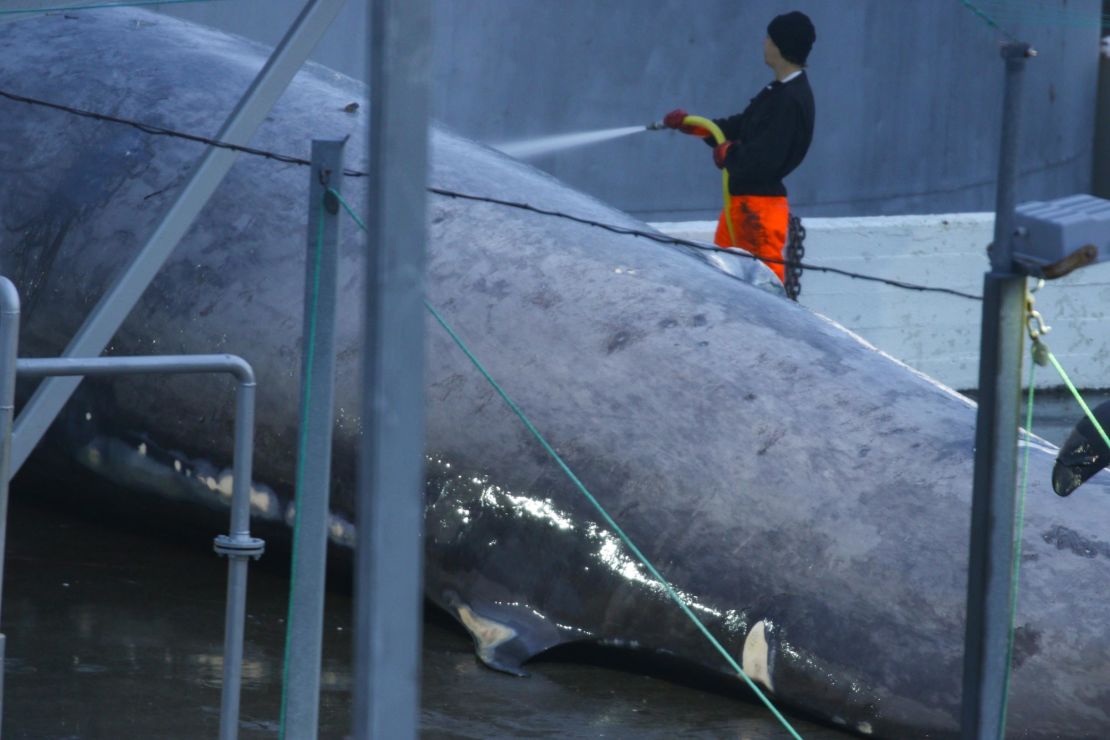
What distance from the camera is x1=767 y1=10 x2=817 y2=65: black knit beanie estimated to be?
825 centimetres

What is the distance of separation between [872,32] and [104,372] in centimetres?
1220

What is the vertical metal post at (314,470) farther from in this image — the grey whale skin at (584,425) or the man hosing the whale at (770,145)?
the man hosing the whale at (770,145)

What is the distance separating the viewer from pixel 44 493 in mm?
6504

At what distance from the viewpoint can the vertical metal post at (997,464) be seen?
3.24 m

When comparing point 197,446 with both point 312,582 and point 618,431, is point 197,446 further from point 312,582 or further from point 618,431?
point 312,582

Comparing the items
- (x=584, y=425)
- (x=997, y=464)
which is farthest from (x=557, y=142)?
(x=997, y=464)

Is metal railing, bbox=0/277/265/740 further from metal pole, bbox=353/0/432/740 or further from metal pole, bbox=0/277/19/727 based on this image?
metal pole, bbox=353/0/432/740

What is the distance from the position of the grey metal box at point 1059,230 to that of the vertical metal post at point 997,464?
0.03 meters

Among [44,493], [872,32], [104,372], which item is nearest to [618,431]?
[104,372]

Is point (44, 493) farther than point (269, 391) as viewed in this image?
Yes

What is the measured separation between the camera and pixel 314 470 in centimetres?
387

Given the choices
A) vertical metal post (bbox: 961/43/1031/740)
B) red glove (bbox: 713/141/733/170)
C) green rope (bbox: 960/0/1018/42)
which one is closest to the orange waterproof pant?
red glove (bbox: 713/141/733/170)

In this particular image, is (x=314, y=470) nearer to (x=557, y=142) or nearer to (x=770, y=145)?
(x=770, y=145)

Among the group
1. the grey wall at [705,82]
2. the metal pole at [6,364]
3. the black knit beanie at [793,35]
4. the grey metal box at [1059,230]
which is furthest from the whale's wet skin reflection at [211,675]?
the grey wall at [705,82]
